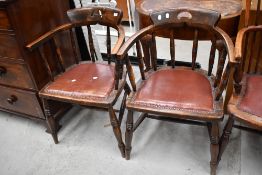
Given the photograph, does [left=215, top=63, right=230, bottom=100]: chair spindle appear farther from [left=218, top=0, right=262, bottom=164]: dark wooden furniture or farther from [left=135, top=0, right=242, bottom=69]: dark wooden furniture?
[left=135, top=0, right=242, bottom=69]: dark wooden furniture

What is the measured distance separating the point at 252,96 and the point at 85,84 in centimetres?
89

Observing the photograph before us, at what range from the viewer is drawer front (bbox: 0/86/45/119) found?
5.59ft

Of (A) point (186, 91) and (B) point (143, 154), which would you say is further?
(B) point (143, 154)

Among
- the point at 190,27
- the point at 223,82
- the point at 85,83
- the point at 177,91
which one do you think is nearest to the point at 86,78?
the point at 85,83

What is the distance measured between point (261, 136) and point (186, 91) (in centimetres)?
69

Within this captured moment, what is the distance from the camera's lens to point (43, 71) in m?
1.66

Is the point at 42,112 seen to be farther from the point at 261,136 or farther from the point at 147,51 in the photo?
the point at 261,136

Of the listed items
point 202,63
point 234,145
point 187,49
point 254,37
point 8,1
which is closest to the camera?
point 8,1

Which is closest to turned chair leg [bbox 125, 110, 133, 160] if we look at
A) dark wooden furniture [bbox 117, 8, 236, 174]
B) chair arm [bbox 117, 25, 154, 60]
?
dark wooden furniture [bbox 117, 8, 236, 174]

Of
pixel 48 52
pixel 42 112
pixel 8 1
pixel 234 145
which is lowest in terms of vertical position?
pixel 234 145

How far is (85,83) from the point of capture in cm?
153

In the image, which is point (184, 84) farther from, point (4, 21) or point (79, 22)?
point (4, 21)

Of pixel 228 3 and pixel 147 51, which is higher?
pixel 228 3

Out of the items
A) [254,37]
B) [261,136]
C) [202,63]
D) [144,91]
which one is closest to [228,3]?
[254,37]
